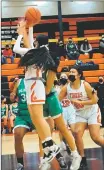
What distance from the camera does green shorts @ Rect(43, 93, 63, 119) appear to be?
12.4ft

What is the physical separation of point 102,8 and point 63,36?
58.2 inches

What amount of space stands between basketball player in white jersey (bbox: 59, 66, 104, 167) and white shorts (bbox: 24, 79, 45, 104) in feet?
2.69

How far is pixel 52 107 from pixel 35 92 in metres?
0.35

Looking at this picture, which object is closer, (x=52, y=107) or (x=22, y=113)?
(x=52, y=107)

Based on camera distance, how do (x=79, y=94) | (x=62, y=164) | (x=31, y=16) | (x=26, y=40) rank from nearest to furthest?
(x=26, y=40) → (x=31, y=16) → (x=62, y=164) → (x=79, y=94)

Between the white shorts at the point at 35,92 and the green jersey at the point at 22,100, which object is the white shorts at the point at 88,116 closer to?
the green jersey at the point at 22,100

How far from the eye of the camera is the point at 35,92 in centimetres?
350

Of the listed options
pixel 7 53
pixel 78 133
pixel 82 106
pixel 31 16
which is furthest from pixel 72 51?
pixel 31 16

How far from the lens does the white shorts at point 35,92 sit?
348 cm

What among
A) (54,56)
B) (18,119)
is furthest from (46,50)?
(18,119)

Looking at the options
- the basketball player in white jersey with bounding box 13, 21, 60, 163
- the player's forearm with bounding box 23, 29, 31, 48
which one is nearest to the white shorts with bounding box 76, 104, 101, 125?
the basketball player in white jersey with bounding box 13, 21, 60, 163

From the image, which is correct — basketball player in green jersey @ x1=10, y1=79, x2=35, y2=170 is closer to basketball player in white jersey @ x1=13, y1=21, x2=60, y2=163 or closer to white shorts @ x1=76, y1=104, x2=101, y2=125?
basketball player in white jersey @ x1=13, y1=21, x2=60, y2=163

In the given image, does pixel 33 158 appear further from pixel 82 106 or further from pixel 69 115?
pixel 82 106

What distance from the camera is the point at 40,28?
531 inches
